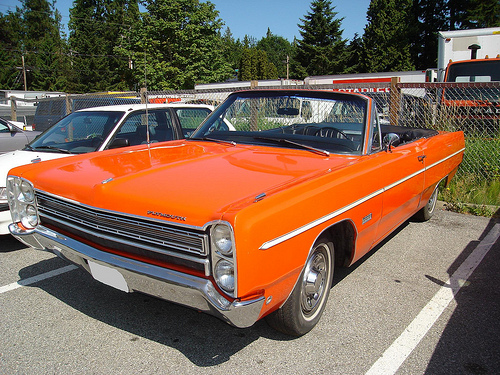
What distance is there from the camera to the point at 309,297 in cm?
305

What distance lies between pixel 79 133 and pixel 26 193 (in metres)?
2.36

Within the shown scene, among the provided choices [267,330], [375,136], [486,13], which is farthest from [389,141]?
[486,13]

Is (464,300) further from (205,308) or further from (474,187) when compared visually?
(474,187)

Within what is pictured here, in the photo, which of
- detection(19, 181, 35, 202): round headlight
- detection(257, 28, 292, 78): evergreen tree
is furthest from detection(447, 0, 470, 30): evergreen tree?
detection(257, 28, 292, 78): evergreen tree

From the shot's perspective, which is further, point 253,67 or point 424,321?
point 253,67

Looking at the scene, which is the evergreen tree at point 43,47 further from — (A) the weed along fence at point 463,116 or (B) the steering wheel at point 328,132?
(B) the steering wheel at point 328,132

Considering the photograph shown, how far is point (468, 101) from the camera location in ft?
24.6

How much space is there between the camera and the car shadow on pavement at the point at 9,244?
481 centimetres

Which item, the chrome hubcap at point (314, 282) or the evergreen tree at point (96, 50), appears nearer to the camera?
the chrome hubcap at point (314, 282)

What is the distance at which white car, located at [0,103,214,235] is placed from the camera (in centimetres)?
515

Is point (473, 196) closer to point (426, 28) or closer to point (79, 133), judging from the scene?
point (79, 133)

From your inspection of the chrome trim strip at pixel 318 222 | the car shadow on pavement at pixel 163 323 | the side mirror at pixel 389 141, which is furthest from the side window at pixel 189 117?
the chrome trim strip at pixel 318 222

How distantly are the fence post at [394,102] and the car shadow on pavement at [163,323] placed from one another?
518cm

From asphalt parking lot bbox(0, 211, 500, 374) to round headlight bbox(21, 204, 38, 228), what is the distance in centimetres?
67
